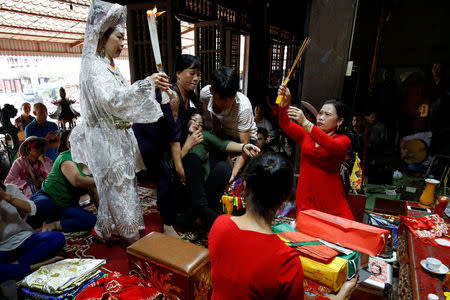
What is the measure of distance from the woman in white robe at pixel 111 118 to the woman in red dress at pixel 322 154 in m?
1.17

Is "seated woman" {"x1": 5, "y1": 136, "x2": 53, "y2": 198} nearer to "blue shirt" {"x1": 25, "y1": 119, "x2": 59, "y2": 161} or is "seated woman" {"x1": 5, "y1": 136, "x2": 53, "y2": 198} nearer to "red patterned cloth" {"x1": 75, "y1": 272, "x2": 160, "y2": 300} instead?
"blue shirt" {"x1": 25, "y1": 119, "x2": 59, "y2": 161}

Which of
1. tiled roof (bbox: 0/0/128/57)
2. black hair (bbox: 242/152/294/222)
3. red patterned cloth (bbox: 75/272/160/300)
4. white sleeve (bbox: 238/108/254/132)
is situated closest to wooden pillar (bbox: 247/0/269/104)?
tiled roof (bbox: 0/0/128/57)

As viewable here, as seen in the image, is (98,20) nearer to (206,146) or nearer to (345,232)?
(206,146)

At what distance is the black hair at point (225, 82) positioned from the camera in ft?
7.06

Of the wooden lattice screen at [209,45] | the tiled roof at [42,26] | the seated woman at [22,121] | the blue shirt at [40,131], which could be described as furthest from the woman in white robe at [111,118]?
the tiled roof at [42,26]

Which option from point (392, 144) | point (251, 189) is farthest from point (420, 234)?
point (392, 144)

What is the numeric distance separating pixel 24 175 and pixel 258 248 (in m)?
3.40

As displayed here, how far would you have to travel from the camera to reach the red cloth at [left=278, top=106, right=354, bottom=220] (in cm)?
225

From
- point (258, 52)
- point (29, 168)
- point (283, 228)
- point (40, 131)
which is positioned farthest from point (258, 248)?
point (258, 52)

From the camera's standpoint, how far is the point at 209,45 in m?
5.73

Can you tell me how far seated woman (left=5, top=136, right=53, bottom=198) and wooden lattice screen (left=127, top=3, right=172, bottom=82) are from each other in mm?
2190

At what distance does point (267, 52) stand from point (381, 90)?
2876 mm

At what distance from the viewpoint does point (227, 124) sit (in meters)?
2.58

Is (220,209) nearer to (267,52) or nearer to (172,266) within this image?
(172,266)
